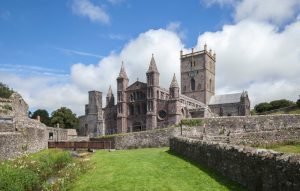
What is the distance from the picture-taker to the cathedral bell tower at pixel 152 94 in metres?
77.6

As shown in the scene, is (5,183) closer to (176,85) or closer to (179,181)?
(179,181)

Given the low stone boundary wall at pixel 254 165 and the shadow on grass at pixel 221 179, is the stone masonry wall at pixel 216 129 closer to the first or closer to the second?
the shadow on grass at pixel 221 179

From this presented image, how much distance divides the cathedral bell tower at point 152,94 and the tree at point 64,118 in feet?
113

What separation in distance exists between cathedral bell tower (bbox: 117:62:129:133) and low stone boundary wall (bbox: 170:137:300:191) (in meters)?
63.9

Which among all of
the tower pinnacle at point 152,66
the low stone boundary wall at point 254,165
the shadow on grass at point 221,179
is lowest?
the shadow on grass at point 221,179

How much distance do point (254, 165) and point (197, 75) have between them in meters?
99.1

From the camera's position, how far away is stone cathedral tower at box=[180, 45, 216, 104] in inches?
4252

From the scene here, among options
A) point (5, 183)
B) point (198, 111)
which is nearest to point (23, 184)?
point (5, 183)

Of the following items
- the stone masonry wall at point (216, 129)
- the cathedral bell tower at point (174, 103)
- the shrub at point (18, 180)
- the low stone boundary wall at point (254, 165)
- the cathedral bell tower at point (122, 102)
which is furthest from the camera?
the cathedral bell tower at point (122, 102)

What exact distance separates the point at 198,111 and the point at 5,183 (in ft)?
223

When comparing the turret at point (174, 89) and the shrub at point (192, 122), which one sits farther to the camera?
the turret at point (174, 89)

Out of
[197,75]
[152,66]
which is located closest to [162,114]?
[152,66]

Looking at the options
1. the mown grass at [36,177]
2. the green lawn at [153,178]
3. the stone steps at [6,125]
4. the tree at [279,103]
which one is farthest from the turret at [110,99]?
A: the green lawn at [153,178]

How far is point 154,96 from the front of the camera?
78.3m
